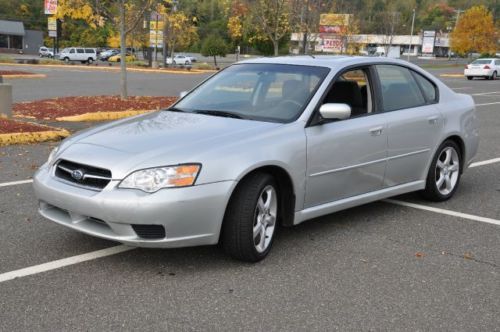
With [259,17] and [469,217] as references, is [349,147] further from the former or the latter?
[259,17]

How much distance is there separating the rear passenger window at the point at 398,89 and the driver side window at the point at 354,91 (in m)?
0.20

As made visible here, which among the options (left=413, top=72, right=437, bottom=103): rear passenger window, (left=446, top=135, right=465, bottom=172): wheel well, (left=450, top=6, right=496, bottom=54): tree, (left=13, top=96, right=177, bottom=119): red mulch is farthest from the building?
(left=446, top=135, right=465, bottom=172): wheel well

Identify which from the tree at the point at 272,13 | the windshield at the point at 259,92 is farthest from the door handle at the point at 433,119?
the tree at the point at 272,13

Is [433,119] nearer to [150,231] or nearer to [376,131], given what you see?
[376,131]

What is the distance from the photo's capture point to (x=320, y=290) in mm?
3959

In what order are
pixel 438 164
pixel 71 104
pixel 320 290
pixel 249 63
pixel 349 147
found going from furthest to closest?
pixel 71 104 → pixel 438 164 → pixel 249 63 → pixel 349 147 → pixel 320 290

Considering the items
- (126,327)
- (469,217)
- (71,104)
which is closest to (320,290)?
(126,327)

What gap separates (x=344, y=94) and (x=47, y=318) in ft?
10.5

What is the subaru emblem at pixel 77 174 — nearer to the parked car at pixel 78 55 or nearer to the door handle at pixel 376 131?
the door handle at pixel 376 131

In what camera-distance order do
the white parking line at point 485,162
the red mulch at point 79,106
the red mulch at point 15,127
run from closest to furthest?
the white parking line at point 485,162 < the red mulch at point 15,127 < the red mulch at point 79,106

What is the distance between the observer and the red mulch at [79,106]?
44.2 ft

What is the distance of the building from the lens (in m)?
81.2

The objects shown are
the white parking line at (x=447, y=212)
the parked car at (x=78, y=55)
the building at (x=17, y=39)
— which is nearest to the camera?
the white parking line at (x=447, y=212)

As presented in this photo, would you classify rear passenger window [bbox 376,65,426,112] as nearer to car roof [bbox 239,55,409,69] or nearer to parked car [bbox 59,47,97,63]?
car roof [bbox 239,55,409,69]
